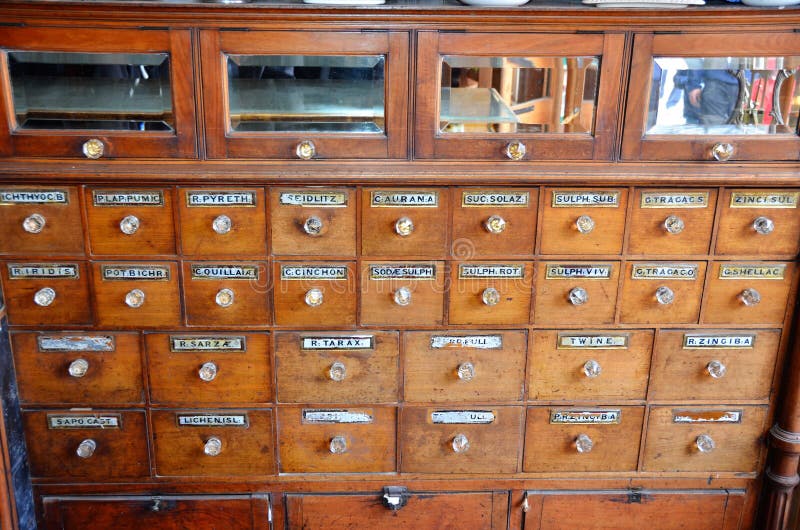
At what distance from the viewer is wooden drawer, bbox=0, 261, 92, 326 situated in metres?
2.30

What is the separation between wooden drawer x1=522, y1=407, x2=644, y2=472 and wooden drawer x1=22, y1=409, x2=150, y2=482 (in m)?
1.34

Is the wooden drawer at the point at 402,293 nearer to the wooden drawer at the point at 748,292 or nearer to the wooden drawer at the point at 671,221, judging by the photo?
the wooden drawer at the point at 671,221

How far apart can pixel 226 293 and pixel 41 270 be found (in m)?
0.58

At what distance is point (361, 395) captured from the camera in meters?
2.46

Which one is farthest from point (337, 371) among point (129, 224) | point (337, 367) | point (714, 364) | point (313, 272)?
point (714, 364)

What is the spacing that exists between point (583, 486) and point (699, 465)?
0.41 m

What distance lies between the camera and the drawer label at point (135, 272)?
90.9 inches

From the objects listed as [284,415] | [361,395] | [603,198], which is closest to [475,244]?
[603,198]

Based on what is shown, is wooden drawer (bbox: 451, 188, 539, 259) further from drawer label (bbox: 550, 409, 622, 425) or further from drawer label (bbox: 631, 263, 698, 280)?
drawer label (bbox: 550, 409, 622, 425)

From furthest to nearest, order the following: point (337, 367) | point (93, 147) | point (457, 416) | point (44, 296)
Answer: point (457, 416)
point (337, 367)
point (44, 296)
point (93, 147)

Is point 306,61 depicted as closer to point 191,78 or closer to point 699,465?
point 191,78

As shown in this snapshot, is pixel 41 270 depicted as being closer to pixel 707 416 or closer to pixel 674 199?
pixel 674 199

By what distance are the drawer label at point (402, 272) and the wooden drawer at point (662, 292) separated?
2.09 ft

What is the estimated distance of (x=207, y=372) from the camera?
2383 mm
